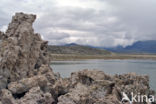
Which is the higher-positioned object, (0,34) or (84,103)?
(0,34)

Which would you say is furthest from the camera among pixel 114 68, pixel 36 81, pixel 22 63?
pixel 114 68

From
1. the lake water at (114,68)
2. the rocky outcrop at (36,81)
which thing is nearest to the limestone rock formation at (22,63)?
the rocky outcrop at (36,81)

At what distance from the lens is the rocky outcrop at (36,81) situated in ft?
63.1

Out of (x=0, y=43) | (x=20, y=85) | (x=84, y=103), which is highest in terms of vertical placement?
(x=0, y=43)

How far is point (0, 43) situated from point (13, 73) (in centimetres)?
525

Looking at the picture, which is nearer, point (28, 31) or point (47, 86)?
point (47, 86)

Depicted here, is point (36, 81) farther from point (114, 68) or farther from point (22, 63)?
point (114, 68)

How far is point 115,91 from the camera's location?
23.3m

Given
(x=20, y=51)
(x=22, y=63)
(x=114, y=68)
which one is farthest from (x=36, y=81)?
(x=114, y=68)

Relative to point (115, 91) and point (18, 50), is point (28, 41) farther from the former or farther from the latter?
point (115, 91)

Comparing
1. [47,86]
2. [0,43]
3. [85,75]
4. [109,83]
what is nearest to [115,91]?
[109,83]

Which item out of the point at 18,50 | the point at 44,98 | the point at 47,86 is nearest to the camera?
the point at 44,98

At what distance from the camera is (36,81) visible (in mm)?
21219

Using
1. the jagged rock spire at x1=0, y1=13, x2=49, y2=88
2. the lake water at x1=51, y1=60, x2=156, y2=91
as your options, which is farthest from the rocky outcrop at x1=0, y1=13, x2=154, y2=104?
the lake water at x1=51, y1=60, x2=156, y2=91
